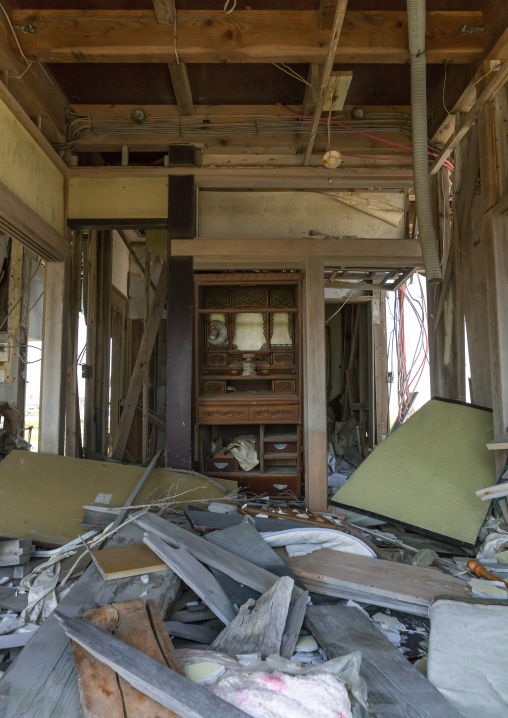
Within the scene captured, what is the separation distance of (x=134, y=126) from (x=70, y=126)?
0.55 metres

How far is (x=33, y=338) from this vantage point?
593cm

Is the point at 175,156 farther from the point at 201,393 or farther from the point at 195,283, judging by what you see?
the point at 201,393

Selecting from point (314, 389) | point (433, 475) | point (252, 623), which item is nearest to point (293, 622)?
point (252, 623)

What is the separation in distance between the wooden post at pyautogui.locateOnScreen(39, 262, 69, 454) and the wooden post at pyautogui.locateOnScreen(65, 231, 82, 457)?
0.68 feet

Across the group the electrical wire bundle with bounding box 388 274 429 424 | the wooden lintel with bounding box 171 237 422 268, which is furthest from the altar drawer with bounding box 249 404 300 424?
the electrical wire bundle with bounding box 388 274 429 424

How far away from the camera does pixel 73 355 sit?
4512mm

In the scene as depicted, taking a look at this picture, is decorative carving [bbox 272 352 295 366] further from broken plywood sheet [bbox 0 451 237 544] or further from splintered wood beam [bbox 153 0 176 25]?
splintered wood beam [bbox 153 0 176 25]

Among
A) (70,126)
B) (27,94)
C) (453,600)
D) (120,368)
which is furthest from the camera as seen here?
(120,368)

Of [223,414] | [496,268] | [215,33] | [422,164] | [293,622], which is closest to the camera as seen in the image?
[293,622]

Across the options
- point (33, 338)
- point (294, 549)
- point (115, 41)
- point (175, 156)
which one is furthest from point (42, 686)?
point (33, 338)

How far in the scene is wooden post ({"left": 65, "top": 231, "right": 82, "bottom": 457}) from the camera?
448 cm

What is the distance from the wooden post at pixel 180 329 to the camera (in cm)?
413

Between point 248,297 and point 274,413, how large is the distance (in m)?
1.20

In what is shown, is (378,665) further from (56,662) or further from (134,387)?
(134,387)
